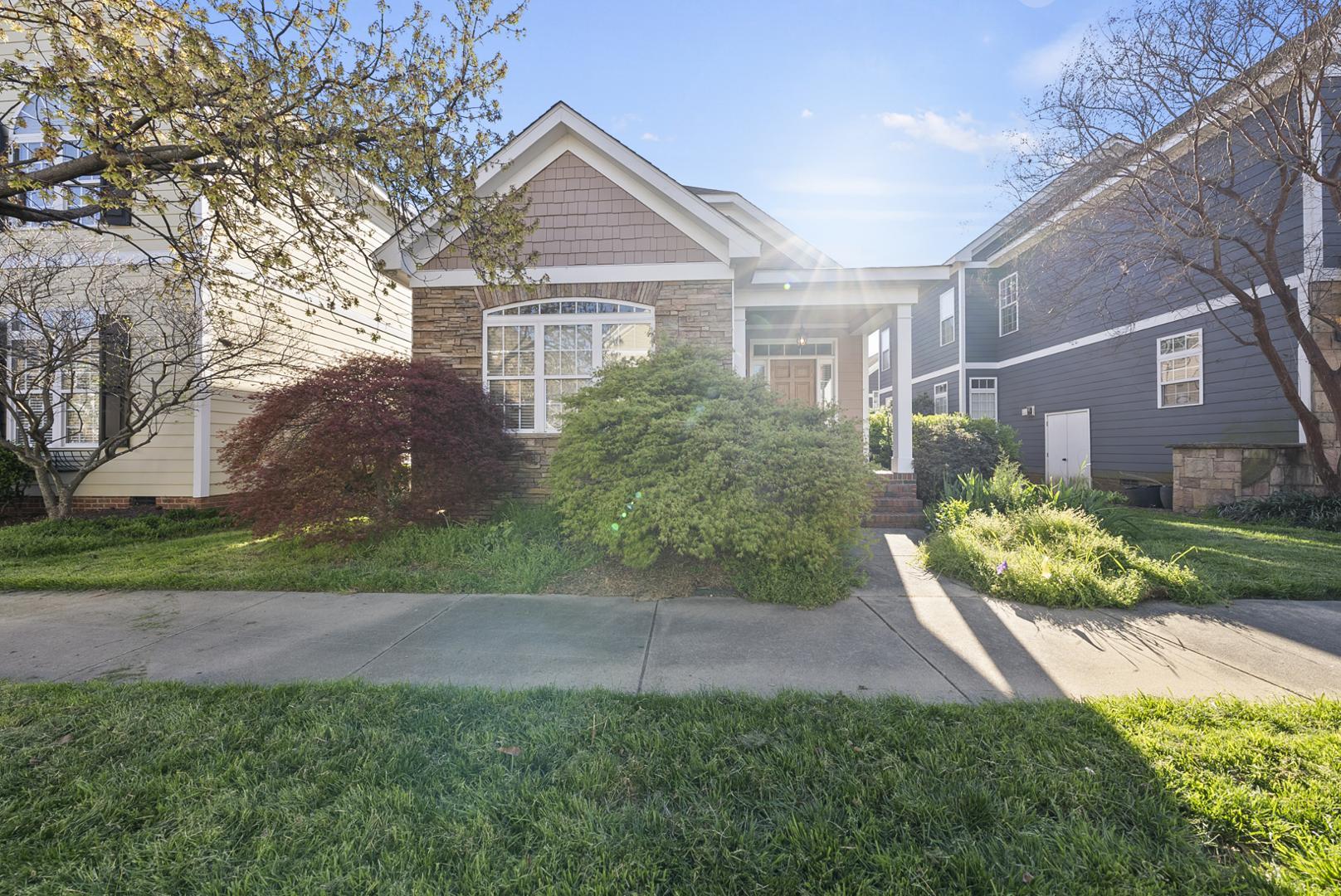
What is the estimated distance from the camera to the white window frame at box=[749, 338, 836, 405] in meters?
12.1

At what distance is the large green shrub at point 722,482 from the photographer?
4.68 m

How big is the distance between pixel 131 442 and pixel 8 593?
14.7 feet

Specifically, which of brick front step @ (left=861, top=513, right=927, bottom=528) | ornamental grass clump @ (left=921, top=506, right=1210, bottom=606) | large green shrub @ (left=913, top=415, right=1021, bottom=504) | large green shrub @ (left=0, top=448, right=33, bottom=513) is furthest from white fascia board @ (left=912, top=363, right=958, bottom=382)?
large green shrub @ (left=0, top=448, right=33, bottom=513)

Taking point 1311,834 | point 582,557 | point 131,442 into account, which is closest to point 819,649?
point 1311,834

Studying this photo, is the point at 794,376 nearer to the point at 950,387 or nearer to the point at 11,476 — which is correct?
the point at 950,387

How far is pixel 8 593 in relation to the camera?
16.8 ft

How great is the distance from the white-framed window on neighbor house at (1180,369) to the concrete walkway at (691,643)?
9110mm

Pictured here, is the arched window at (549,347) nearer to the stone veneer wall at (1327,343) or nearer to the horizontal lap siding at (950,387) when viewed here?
the stone veneer wall at (1327,343)

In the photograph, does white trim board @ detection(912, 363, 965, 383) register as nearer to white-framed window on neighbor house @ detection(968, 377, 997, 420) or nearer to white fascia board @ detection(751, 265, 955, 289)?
white-framed window on neighbor house @ detection(968, 377, 997, 420)

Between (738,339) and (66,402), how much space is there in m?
11.0

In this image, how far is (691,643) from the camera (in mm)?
3736

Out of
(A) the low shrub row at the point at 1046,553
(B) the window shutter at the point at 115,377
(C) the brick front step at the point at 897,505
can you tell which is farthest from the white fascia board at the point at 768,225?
(B) the window shutter at the point at 115,377

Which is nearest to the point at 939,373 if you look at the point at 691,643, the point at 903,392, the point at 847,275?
the point at 903,392

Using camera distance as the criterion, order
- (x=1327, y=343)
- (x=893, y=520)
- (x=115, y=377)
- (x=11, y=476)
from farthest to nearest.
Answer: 1. (x=1327, y=343)
2. (x=11, y=476)
3. (x=893, y=520)
4. (x=115, y=377)
